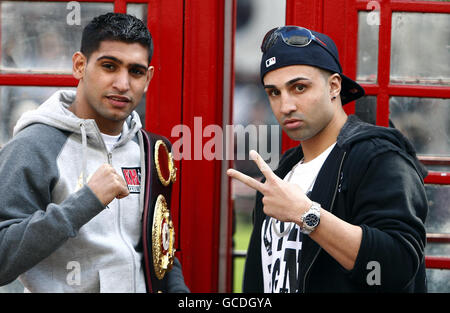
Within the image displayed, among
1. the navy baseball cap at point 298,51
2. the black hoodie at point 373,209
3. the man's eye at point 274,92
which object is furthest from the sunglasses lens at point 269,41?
the black hoodie at point 373,209

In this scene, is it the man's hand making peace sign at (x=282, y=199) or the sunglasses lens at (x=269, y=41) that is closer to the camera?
the man's hand making peace sign at (x=282, y=199)

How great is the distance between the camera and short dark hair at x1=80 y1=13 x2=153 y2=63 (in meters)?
2.05

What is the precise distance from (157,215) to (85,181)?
13.4 inches

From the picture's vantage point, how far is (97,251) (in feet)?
6.34

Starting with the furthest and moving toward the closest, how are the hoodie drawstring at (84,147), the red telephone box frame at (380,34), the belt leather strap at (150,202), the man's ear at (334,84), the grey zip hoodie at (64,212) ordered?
1. the red telephone box frame at (380,34)
2. the man's ear at (334,84)
3. the belt leather strap at (150,202)
4. the hoodie drawstring at (84,147)
5. the grey zip hoodie at (64,212)

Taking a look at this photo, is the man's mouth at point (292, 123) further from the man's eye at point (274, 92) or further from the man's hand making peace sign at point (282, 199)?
the man's hand making peace sign at point (282, 199)

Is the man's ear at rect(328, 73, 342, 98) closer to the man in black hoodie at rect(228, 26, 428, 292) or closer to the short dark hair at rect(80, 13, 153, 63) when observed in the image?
the man in black hoodie at rect(228, 26, 428, 292)


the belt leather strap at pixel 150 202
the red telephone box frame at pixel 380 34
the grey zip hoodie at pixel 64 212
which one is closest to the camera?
the grey zip hoodie at pixel 64 212

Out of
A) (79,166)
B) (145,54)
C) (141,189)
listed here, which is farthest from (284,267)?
(145,54)

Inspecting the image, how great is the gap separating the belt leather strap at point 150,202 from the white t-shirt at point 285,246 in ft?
1.52

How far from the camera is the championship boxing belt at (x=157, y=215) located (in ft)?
6.73

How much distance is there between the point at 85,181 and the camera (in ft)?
6.36

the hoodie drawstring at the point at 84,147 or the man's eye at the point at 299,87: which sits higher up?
the man's eye at the point at 299,87
